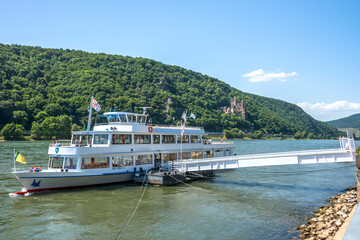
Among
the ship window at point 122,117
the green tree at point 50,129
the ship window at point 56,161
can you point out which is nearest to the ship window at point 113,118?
the ship window at point 122,117

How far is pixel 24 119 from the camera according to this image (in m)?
99.7

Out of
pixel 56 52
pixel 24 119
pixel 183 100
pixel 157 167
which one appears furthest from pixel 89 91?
pixel 157 167

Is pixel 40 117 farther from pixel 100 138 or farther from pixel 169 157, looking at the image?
pixel 100 138

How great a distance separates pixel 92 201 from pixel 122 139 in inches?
263

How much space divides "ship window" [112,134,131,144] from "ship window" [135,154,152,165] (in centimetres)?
186

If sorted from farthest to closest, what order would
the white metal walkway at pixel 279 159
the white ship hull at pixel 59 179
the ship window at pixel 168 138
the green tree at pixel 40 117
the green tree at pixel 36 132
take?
the green tree at pixel 40 117 → the green tree at pixel 36 132 → the ship window at pixel 168 138 → the white metal walkway at pixel 279 159 → the white ship hull at pixel 59 179

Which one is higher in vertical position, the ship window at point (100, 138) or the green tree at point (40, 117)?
the green tree at point (40, 117)

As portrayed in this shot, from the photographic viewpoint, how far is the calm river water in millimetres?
12758

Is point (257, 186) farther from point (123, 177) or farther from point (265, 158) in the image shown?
point (123, 177)

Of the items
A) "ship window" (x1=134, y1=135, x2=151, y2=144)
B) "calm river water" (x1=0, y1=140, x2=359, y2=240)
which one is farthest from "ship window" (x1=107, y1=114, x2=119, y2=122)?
"calm river water" (x1=0, y1=140, x2=359, y2=240)

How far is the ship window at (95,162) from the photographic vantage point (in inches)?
827

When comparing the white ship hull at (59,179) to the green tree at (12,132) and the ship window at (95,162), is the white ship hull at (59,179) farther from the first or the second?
the green tree at (12,132)

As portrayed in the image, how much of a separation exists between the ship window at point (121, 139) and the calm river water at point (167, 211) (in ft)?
12.5

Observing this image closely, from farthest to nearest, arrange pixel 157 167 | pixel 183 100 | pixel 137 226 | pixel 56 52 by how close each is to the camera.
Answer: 1. pixel 183 100
2. pixel 56 52
3. pixel 157 167
4. pixel 137 226
